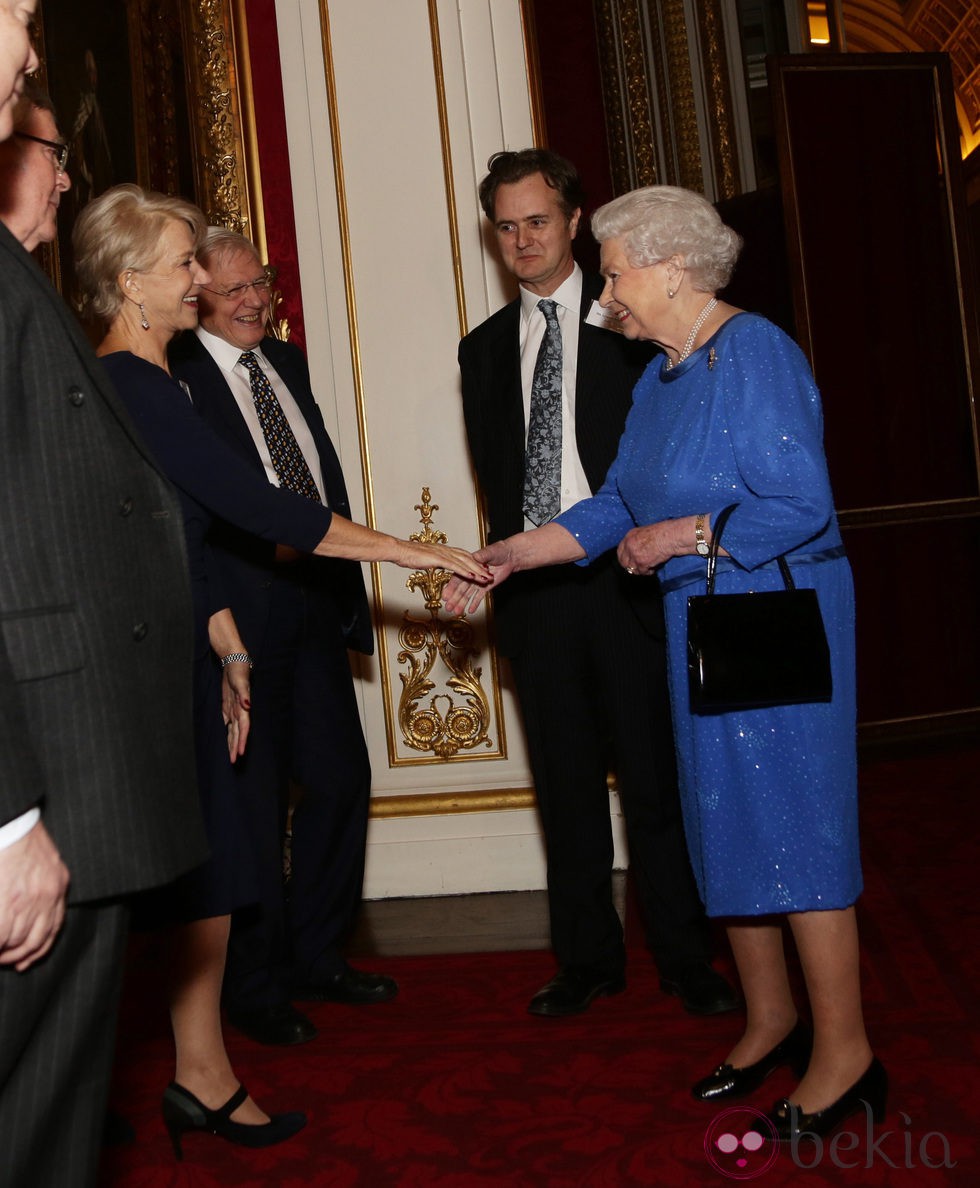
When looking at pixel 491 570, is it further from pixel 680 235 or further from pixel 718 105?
pixel 718 105

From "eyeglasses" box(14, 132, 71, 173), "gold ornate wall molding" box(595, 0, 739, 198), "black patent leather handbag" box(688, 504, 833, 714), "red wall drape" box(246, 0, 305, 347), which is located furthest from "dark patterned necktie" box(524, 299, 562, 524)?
"gold ornate wall molding" box(595, 0, 739, 198)

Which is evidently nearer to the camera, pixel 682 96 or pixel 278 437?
pixel 278 437

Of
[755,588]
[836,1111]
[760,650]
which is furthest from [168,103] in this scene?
[836,1111]

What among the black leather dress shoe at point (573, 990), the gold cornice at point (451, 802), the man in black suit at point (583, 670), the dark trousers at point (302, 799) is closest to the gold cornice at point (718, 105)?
the man in black suit at point (583, 670)

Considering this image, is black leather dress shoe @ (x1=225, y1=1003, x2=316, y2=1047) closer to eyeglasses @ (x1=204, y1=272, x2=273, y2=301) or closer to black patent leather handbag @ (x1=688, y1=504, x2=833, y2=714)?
black patent leather handbag @ (x1=688, y1=504, x2=833, y2=714)

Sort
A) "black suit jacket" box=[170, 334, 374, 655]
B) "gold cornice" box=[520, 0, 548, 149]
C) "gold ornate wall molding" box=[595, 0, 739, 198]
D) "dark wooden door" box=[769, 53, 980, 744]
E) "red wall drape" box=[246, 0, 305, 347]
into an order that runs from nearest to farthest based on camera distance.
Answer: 1. "black suit jacket" box=[170, 334, 374, 655]
2. "gold cornice" box=[520, 0, 548, 149]
3. "red wall drape" box=[246, 0, 305, 347]
4. "dark wooden door" box=[769, 53, 980, 744]
5. "gold ornate wall molding" box=[595, 0, 739, 198]

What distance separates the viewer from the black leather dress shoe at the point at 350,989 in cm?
312

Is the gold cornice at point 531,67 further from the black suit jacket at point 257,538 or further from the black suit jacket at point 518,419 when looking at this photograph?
the black suit jacket at point 257,538

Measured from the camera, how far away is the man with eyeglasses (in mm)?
1707

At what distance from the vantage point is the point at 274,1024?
290 cm

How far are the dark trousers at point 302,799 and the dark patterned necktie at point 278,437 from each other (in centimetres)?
23

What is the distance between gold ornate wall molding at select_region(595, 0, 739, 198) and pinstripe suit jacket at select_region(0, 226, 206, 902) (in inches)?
220

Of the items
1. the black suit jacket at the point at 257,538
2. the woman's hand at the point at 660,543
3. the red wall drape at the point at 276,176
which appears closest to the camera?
the woman's hand at the point at 660,543

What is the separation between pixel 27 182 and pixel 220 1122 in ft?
5.42
